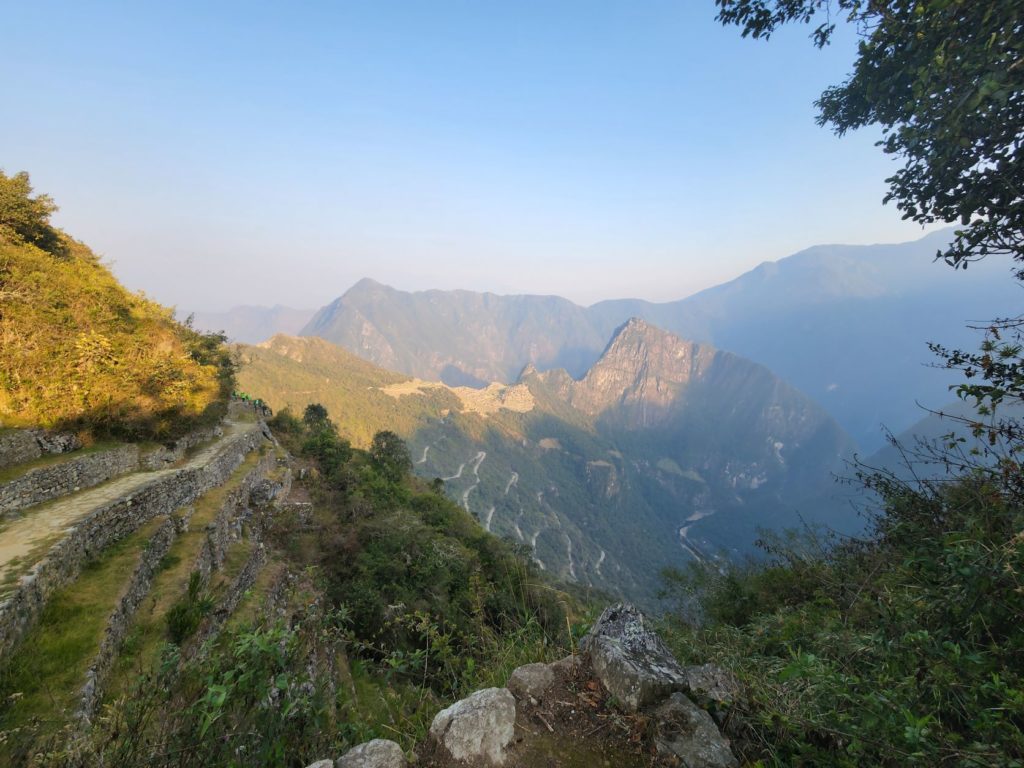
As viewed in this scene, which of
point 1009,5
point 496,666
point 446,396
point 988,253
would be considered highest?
point 1009,5

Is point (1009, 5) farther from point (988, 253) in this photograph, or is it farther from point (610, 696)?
point (610, 696)

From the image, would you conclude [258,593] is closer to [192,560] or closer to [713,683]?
[192,560]

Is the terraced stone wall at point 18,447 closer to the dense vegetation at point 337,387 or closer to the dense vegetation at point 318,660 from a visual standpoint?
the dense vegetation at point 318,660

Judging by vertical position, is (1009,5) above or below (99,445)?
above

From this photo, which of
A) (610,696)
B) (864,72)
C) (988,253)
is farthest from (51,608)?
(864,72)

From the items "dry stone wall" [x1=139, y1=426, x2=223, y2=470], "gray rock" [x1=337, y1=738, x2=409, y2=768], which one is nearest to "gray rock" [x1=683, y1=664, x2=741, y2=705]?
"gray rock" [x1=337, y1=738, x2=409, y2=768]

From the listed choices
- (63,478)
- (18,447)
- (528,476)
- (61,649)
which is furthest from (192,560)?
(528,476)

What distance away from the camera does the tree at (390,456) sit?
31.4 metres

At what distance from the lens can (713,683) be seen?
127 inches

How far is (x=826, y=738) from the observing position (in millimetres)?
2516

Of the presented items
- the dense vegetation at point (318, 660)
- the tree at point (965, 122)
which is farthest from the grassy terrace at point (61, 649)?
the tree at point (965, 122)

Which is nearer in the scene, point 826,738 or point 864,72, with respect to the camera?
point 826,738

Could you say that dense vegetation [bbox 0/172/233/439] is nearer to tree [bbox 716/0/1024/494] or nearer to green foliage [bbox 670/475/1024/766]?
green foliage [bbox 670/475/1024/766]

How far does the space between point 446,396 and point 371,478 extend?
14332 centimetres
